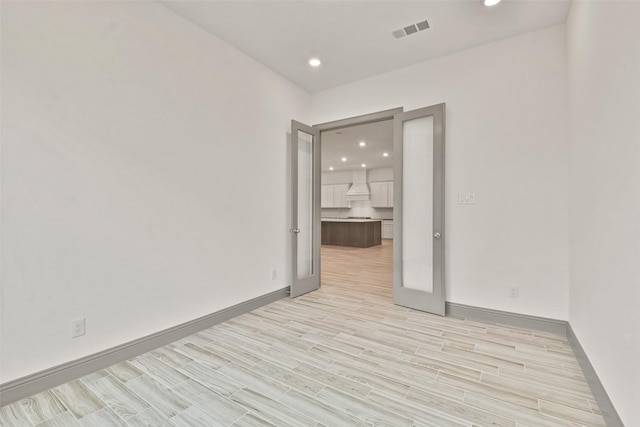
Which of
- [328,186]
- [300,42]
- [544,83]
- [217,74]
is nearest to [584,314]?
[544,83]

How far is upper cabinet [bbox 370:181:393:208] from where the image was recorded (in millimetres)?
10656

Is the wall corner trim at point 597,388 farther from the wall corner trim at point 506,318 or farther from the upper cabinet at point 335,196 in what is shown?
the upper cabinet at point 335,196

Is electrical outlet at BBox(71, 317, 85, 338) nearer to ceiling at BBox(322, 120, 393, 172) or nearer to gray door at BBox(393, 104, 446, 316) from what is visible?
gray door at BBox(393, 104, 446, 316)

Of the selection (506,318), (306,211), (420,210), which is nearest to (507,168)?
(420,210)

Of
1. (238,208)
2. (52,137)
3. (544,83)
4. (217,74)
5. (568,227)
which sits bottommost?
(568,227)

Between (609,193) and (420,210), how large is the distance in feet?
5.89

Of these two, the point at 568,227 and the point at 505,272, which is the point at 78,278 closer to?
the point at 505,272

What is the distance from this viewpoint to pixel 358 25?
8.68 feet

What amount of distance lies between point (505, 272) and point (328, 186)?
31.1 ft

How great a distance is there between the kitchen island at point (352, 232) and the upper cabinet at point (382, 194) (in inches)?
54.3

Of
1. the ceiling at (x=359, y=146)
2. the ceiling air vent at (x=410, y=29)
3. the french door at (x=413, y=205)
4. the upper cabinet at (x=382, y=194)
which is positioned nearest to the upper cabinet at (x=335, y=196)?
the ceiling at (x=359, y=146)

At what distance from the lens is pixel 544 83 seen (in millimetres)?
2674

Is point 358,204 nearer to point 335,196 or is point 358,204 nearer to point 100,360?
point 335,196

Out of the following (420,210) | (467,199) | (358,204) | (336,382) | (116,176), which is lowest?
(336,382)
